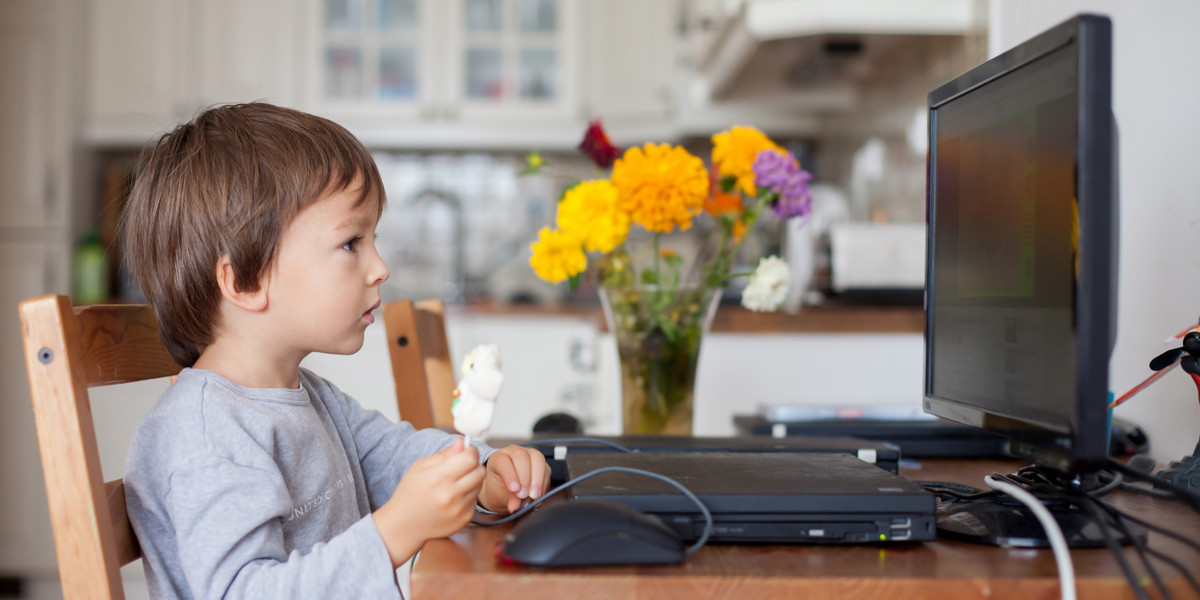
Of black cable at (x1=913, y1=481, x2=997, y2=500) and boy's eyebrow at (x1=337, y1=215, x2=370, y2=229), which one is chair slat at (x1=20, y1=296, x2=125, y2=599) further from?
black cable at (x1=913, y1=481, x2=997, y2=500)

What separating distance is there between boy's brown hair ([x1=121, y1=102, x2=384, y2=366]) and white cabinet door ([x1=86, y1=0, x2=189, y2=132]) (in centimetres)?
270

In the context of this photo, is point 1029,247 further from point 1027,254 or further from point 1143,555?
point 1143,555

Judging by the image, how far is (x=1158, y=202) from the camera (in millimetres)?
1001

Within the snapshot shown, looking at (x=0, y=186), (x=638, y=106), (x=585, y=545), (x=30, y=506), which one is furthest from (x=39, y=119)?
(x=585, y=545)

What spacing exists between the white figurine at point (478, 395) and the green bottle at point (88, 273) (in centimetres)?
278

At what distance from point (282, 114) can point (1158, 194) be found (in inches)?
36.9

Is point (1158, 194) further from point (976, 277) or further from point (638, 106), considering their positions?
point (638, 106)

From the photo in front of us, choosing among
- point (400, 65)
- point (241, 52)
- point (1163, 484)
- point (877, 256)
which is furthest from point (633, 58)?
point (1163, 484)

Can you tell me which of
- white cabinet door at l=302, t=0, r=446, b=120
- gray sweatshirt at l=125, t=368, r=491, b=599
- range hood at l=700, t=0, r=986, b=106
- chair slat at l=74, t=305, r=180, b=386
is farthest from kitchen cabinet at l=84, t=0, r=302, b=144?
gray sweatshirt at l=125, t=368, r=491, b=599

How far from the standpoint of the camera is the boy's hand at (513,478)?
2.33ft

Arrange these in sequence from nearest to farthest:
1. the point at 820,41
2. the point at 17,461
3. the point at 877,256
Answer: the point at 877,256 → the point at 820,41 → the point at 17,461

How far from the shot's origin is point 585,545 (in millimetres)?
494

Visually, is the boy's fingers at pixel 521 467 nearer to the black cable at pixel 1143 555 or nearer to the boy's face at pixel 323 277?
the boy's face at pixel 323 277

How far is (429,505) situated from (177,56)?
10.3ft
